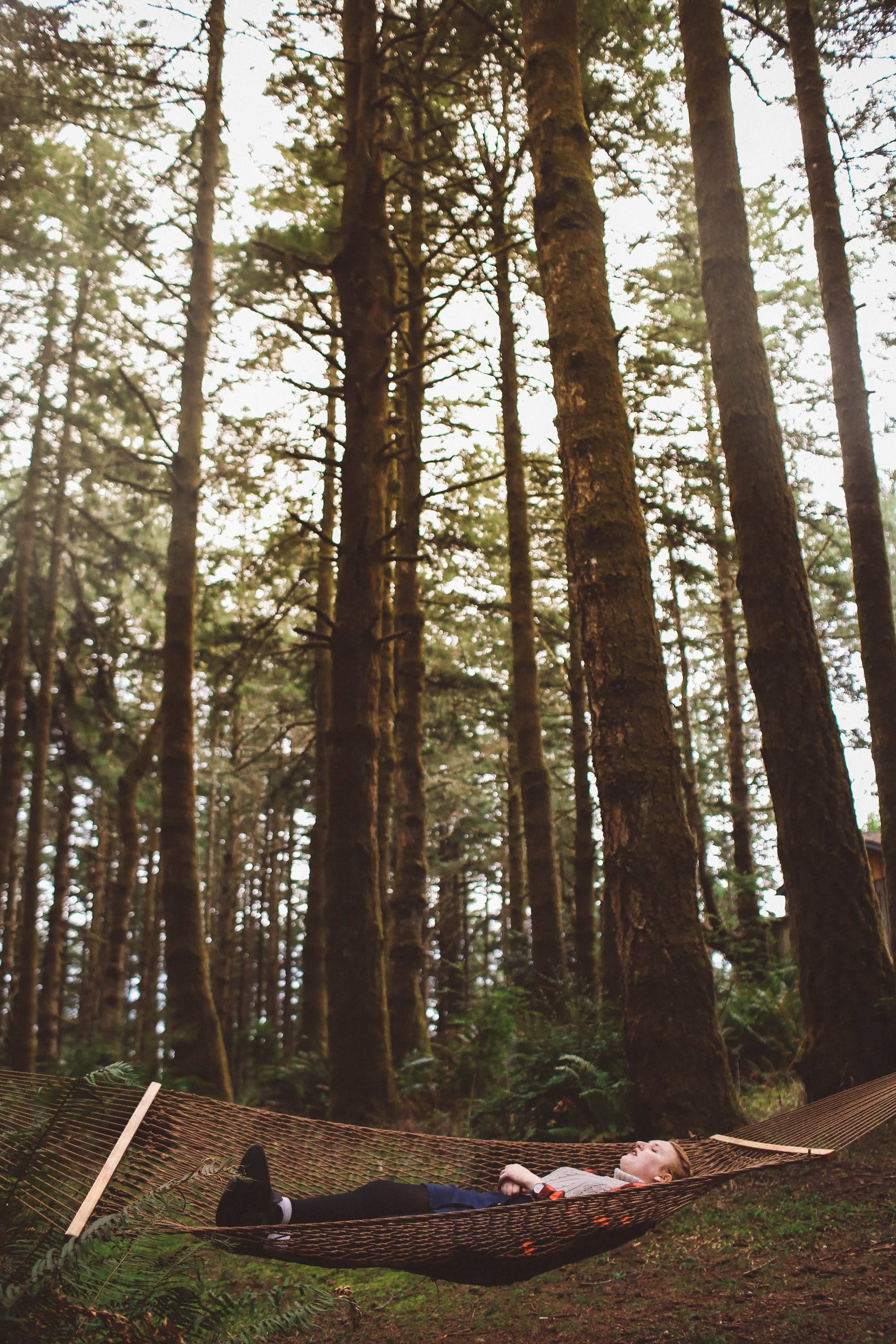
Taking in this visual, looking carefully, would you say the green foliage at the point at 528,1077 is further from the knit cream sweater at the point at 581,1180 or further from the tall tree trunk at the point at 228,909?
the tall tree trunk at the point at 228,909

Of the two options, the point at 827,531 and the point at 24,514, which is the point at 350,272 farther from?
the point at 827,531

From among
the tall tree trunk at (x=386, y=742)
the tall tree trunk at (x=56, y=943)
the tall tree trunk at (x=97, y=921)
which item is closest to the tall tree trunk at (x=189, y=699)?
the tall tree trunk at (x=386, y=742)

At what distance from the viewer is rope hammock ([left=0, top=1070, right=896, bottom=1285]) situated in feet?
8.04

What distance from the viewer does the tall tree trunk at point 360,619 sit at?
559 cm

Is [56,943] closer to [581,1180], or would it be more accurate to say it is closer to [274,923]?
[274,923]

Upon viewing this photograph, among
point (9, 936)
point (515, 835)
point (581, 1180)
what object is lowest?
point (581, 1180)

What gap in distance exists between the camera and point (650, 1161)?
333 cm

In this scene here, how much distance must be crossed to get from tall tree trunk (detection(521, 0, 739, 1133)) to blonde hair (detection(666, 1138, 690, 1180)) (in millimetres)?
528

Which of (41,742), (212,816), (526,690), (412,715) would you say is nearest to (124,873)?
(41,742)

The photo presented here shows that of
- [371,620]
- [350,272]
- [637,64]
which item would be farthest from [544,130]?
[637,64]

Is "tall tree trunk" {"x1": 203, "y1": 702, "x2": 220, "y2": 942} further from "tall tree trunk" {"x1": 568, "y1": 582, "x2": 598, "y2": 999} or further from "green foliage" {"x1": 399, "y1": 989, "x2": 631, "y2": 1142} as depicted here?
"tall tree trunk" {"x1": 568, "y1": 582, "x2": 598, "y2": 999}

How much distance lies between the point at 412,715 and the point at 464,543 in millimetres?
2776

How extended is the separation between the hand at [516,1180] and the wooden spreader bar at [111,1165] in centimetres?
133

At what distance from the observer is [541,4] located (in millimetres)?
5516
